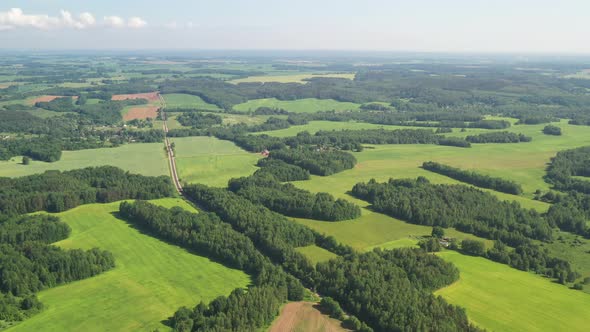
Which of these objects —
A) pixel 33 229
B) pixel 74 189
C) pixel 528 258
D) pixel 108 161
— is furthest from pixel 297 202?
pixel 108 161

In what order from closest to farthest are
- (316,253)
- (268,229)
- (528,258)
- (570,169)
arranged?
(528,258)
(316,253)
(268,229)
(570,169)

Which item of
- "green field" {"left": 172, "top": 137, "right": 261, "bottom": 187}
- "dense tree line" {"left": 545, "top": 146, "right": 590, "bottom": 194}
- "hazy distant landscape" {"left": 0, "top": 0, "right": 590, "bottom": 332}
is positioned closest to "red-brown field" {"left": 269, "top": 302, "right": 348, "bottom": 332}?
"hazy distant landscape" {"left": 0, "top": 0, "right": 590, "bottom": 332}

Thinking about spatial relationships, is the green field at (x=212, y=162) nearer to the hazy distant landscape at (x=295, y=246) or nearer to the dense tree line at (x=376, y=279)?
the hazy distant landscape at (x=295, y=246)

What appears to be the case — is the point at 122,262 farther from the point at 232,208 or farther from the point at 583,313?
the point at 583,313

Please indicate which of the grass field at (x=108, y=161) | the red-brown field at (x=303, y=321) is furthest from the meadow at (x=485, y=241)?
the grass field at (x=108, y=161)

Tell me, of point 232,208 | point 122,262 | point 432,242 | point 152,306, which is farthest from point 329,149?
point 152,306

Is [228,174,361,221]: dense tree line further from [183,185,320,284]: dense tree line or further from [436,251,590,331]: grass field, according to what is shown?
[436,251,590,331]: grass field

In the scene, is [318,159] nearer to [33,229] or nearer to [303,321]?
A: [33,229]
